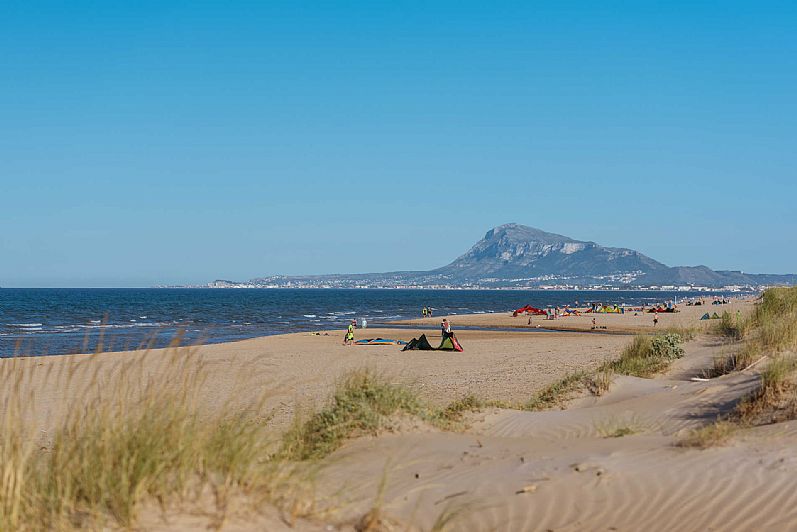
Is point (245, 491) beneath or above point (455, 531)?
above

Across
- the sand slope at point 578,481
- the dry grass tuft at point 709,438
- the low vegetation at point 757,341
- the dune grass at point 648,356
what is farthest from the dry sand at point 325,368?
the dry grass tuft at point 709,438

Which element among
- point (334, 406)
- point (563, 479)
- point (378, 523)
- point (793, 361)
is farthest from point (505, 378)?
point (378, 523)

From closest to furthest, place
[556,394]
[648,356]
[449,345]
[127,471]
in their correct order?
1. [127,471]
2. [556,394]
3. [648,356]
4. [449,345]

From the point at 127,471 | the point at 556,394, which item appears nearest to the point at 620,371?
the point at 556,394

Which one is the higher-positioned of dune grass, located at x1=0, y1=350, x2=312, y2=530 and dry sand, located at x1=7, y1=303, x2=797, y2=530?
dune grass, located at x1=0, y1=350, x2=312, y2=530

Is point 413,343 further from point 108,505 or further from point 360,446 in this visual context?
point 108,505

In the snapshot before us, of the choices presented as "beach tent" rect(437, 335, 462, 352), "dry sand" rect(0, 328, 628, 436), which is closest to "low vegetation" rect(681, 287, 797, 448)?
"dry sand" rect(0, 328, 628, 436)

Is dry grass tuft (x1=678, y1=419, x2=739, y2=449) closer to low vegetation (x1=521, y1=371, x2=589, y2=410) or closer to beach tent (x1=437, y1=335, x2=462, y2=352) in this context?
low vegetation (x1=521, y1=371, x2=589, y2=410)

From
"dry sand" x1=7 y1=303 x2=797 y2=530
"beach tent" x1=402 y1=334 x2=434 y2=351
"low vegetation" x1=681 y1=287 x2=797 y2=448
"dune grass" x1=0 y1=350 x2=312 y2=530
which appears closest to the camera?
"dune grass" x1=0 y1=350 x2=312 y2=530

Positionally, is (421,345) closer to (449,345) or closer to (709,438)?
(449,345)

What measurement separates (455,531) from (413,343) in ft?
77.5

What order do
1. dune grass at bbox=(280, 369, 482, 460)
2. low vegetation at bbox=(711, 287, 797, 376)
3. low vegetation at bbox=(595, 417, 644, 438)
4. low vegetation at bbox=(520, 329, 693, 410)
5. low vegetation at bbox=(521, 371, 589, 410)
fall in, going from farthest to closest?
low vegetation at bbox=(711, 287, 797, 376)
low vegetation at bbox=(520, 329, 693, 410)
low vegetation at bbox=(521, 371, 589, 410)
low vegetation at bbox=(595, 417, 644, 438)
dune grass at bbox=(280, 369, 482, 460)

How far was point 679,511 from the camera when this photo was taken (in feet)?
19.4

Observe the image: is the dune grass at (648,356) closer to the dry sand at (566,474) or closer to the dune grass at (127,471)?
the dry sand at (566,474)
